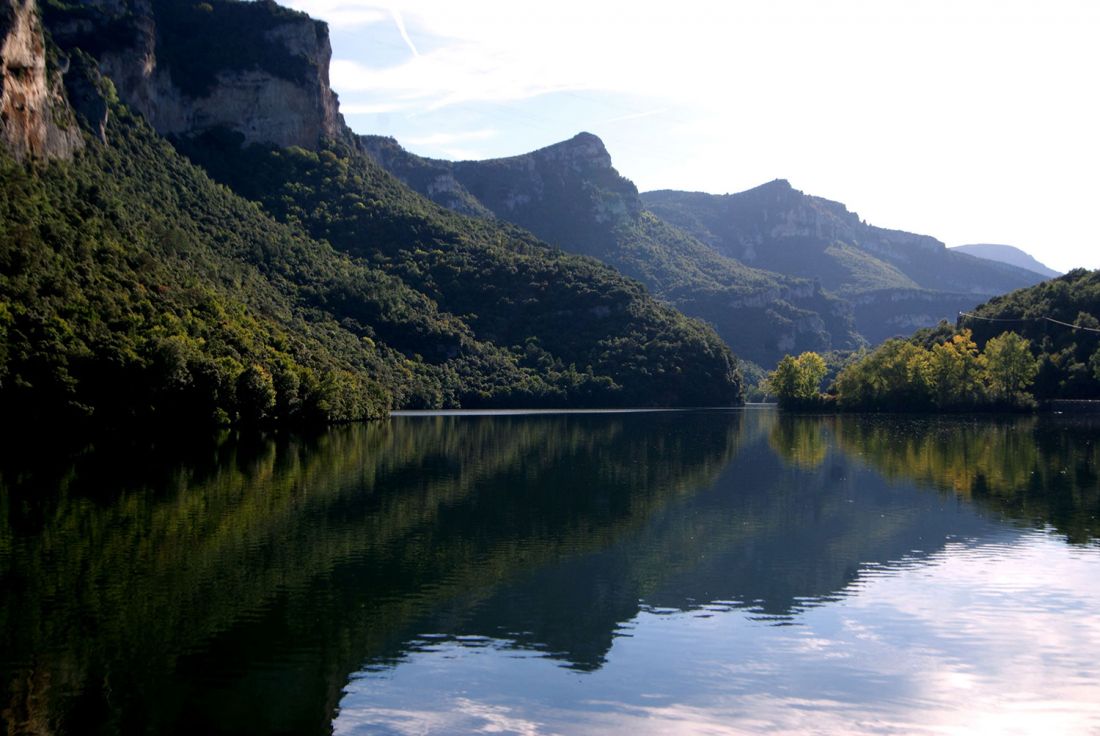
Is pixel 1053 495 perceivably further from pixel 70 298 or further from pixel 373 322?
pixel 373 322

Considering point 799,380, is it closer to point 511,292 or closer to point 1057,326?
point 1057,326

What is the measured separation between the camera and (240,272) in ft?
424

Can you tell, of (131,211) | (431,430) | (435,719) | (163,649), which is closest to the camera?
(435,719)

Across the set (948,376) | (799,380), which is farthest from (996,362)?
(799,380)

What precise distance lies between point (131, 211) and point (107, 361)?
5263 cm

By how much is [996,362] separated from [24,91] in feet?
359

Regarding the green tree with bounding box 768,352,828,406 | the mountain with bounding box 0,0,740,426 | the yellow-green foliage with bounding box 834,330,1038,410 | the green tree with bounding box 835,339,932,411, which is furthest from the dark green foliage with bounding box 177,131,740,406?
the yellow-green foliage with bounding box 834,330,1038,410

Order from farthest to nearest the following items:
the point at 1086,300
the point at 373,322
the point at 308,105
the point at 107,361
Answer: the point at 308,105 < the point at 373,322 < the point at 1086,300 < the point at 107,361

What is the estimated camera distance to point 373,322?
499 feet

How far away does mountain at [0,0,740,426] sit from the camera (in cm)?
6781

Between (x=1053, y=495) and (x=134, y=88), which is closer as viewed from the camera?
(x=1053, y=495)

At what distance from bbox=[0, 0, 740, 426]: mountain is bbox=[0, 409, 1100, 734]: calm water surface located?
65.2 ft

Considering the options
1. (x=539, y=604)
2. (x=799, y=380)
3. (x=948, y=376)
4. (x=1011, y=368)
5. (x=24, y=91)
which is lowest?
(x=539, y=604)

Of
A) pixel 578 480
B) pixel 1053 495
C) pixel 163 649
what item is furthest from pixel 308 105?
pixel 163 649
